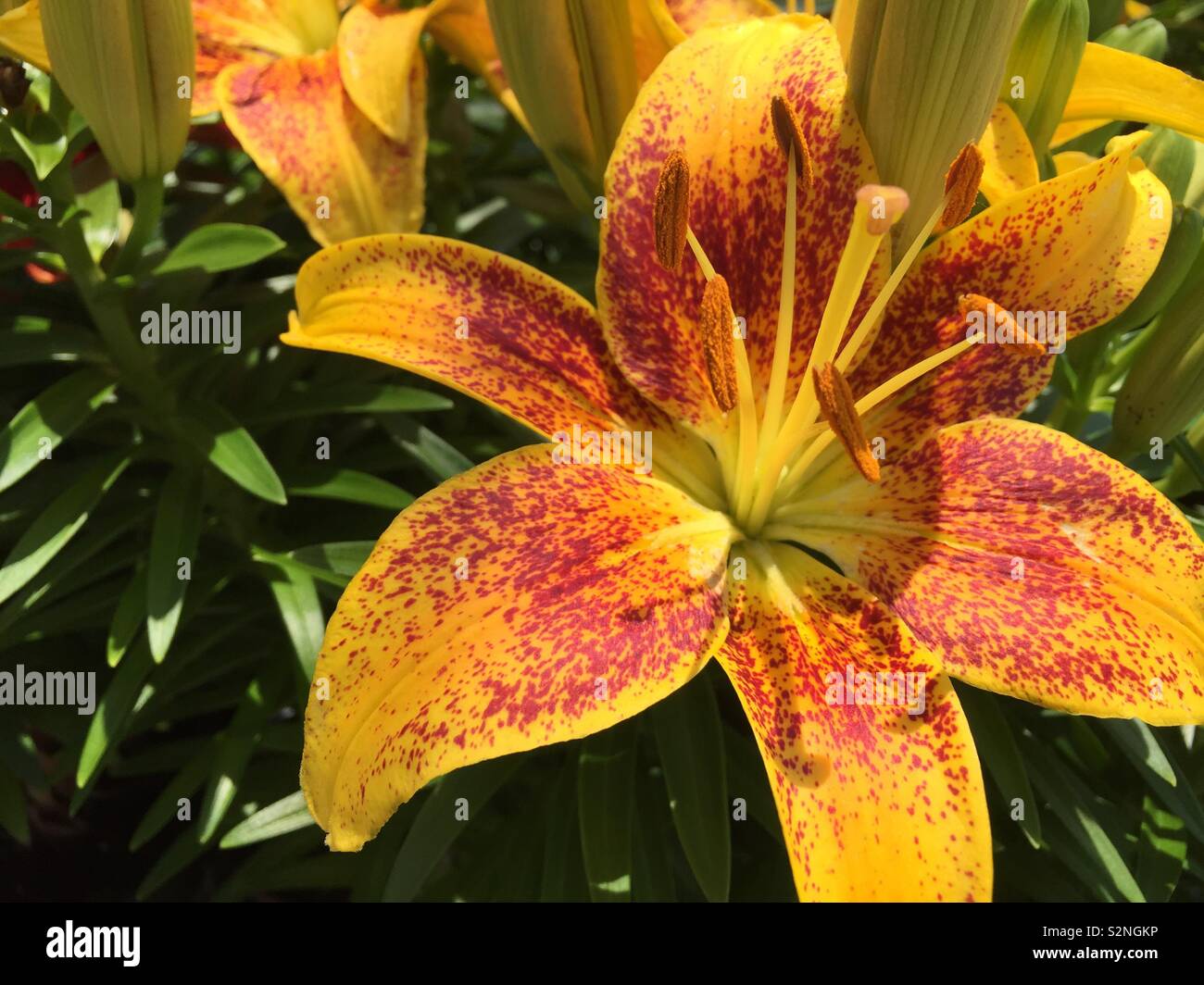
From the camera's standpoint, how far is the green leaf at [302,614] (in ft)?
2.99

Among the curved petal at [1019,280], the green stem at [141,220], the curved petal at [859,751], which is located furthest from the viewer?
the green stem at [141,220]

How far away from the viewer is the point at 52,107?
35.3 inches

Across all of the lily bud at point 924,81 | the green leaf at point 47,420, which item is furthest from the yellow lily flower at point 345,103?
the lily bud at point 924,81

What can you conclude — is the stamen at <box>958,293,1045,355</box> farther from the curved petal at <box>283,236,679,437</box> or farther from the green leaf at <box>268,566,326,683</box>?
the green leaf at <box>268,566,326,683</box>

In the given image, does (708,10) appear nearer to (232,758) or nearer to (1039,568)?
(1039,568)

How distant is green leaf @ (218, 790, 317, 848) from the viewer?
958mm

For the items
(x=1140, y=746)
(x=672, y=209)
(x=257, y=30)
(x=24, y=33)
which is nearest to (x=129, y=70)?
(x=24, y=33)

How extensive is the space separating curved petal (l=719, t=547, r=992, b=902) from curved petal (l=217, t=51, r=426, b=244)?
1.29ft

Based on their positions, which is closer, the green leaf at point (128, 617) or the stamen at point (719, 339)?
the stamen at point (719, 339)

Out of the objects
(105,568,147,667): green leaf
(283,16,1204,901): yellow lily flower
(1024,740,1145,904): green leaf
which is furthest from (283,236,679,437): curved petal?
(1024,740,1145,904): green leaf

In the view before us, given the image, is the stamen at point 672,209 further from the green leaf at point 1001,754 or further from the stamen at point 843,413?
the green leaf at point 1001,754

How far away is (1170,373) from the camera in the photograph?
819 millimetres

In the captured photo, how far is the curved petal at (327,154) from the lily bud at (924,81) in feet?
1.09

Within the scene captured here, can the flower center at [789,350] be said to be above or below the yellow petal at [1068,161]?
below
